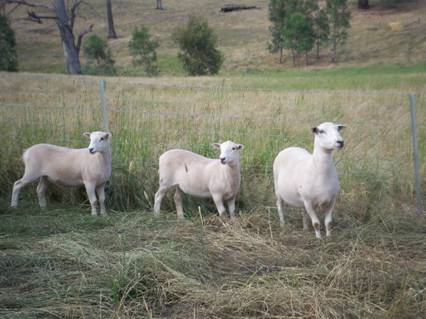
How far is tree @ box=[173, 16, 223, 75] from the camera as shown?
3797 centimetres

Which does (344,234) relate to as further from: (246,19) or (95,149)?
(246,19)

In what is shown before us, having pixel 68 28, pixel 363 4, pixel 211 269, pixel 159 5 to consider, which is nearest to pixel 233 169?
pixel 211 269

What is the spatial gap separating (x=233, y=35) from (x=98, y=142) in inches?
1787

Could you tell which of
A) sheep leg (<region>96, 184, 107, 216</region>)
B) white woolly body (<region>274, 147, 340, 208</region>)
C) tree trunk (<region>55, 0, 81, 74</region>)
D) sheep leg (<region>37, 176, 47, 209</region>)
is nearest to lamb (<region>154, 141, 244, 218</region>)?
white woolly body (<region>274, 147, 340, 208</region>)

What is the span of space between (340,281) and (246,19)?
176ft

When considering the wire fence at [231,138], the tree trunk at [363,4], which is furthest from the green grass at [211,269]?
the tree trunk at [363,4]

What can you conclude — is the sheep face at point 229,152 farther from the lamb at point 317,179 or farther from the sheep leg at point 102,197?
the sheep leg at point 102,197

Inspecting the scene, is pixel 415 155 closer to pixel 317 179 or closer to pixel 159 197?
pixel 317 179

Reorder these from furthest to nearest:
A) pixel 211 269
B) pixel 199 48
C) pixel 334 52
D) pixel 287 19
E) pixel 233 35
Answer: pixel 233 35 → pixel 287 19 → pixel 334 52 → pixel 199 48 → pixel 211 269

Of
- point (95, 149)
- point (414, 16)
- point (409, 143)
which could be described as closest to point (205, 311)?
point (95, 149)

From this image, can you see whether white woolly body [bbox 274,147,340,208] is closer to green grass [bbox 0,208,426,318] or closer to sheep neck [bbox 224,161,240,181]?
green grass [bbox 0,208,426,318]

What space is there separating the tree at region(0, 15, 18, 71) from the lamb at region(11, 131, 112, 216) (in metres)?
32.6

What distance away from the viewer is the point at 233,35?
5178 centimetres

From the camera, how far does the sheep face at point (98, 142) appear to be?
25.1ft
